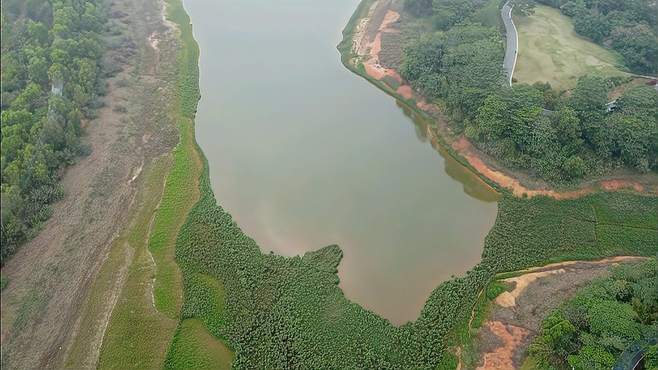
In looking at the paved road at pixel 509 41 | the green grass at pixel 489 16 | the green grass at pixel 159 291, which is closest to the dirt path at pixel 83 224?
the green grass at pixel 159 291

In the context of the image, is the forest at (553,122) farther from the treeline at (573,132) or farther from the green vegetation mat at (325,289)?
the green vegetation mat at (325,289)

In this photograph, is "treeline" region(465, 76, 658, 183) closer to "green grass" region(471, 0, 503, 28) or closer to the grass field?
the grass field

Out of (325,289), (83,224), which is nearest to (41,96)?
(83,224)

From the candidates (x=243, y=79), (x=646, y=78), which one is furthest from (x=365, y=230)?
(x=646, y=78)

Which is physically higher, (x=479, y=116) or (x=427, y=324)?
(x=479, y=116)

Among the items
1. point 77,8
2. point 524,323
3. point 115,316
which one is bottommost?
point 115,316

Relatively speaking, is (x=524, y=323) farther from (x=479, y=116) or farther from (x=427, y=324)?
(x=479, y=116)

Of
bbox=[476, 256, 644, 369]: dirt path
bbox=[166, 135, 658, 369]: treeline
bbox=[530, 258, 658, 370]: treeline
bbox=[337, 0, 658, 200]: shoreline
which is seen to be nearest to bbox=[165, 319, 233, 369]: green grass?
bbox=[166, 135, 658, 369]: treeline
